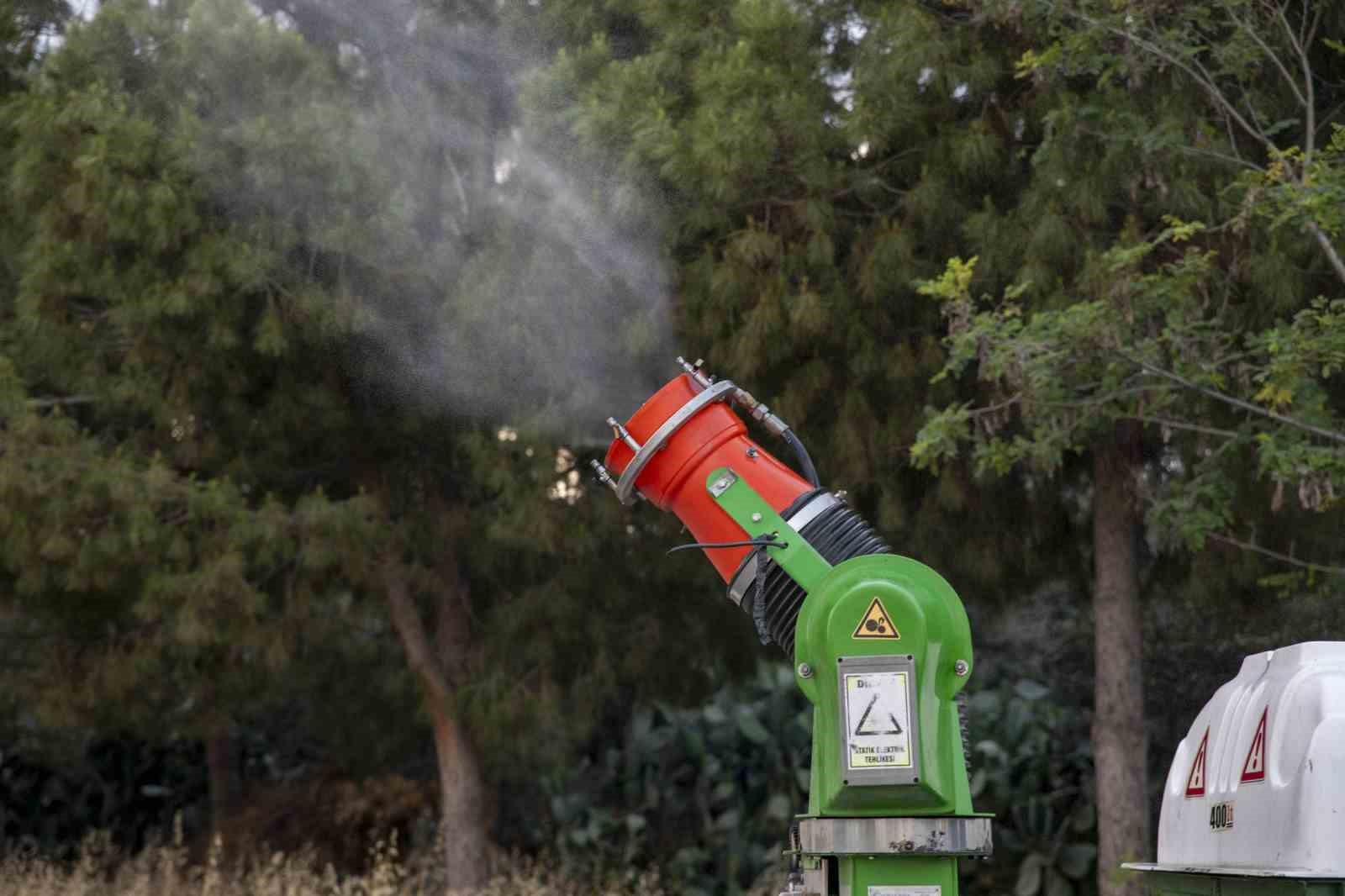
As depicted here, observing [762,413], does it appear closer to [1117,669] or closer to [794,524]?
[794,524]

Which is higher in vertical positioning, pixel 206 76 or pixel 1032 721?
pixel 206 76

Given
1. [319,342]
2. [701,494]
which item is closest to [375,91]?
[319,342]

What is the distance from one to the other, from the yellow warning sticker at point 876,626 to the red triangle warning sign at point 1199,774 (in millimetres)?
1234

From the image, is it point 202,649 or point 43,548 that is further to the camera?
point 202,649

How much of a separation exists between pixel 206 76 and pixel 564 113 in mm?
2155

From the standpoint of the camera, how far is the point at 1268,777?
12.8 ft

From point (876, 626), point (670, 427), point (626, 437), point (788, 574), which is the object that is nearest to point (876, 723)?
point (876, 626)

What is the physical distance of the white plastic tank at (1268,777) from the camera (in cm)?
357

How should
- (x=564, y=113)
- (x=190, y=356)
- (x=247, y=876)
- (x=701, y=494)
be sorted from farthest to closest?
(x=247, y=876), (x=190, y=356), (x=564, y=113), (x=701, y=494)

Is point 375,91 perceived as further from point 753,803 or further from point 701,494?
point 753,803

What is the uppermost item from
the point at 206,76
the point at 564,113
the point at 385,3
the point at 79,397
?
the point at 385,3

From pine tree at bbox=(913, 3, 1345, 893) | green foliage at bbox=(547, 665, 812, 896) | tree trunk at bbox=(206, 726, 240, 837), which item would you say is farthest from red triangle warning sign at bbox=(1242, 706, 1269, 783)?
tree trunk at bbox=(206, 726, 240, 837)

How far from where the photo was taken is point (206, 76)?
8.58 metres

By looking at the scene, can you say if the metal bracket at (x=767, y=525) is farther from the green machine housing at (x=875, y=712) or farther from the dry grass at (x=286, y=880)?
the dry grass at (x=286, y=880)
